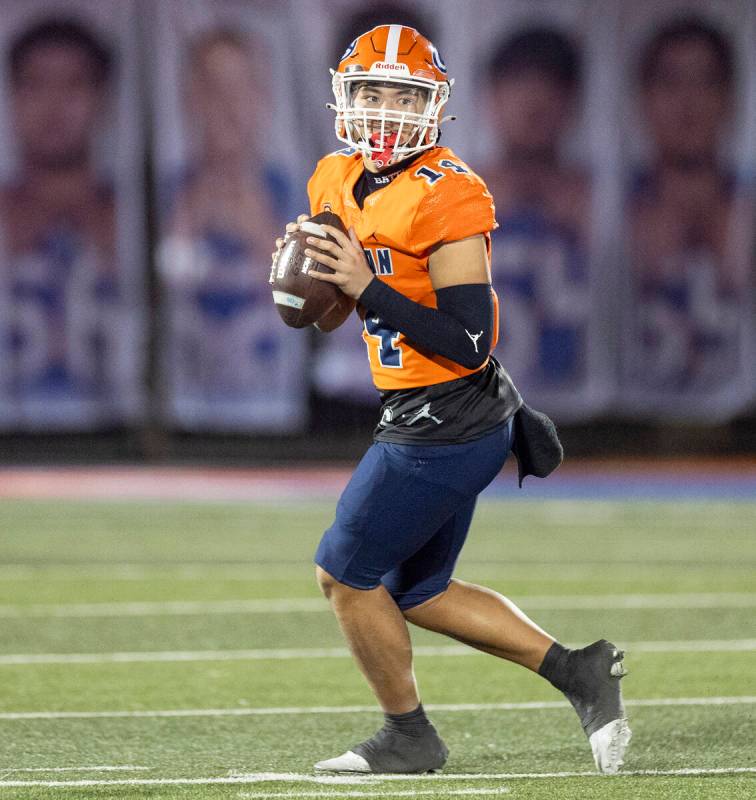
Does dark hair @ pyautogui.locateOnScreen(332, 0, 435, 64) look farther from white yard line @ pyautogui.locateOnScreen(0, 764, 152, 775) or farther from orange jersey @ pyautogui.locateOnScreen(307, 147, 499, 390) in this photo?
white yard line @ pyautogui.locateOnScreen(0, 764, 152, 775)

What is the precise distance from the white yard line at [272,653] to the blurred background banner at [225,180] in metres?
7.51

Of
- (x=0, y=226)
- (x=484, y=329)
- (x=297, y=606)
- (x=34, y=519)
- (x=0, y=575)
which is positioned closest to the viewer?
(x=484, y=329)

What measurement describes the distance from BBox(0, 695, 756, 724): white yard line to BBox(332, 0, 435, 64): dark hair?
908 centimetres

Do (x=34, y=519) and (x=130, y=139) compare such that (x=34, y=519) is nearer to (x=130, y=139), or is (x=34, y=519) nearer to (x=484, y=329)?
(x=130, y=139)

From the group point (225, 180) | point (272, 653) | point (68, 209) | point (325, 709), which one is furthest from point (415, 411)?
point (68, 209)

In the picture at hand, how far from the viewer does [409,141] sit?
13.4ft

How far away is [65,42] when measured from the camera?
13500 millimetres

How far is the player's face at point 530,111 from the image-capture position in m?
13.6

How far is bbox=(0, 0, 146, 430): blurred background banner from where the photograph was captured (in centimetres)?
1341

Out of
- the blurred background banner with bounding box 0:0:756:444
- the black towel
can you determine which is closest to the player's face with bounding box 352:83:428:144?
the black towel

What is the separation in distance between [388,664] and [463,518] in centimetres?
40

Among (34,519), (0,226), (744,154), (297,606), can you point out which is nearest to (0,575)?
(297,606)

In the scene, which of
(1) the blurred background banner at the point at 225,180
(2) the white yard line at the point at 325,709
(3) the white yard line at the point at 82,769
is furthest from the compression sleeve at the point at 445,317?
(1) the blurred background banner at the point at 225,180

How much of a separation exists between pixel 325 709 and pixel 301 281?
1560 millimetres
